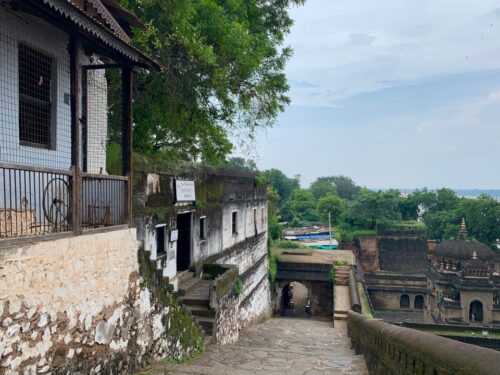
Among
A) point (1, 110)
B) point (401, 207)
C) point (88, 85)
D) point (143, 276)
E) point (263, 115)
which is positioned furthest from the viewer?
point (401, 207)

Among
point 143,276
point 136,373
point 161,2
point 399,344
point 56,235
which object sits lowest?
point 136,373

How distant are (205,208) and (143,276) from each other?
20.0 ft

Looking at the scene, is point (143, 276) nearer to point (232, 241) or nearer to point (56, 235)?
point (56, 235)

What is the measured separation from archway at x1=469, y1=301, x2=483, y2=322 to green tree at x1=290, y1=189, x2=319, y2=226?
39.4m

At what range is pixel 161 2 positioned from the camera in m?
10.6

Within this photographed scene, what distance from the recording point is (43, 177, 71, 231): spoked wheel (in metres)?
5.20

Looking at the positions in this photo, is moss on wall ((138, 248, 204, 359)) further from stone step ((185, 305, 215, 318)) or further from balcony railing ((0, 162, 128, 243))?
balcony railing ((0, 162, 128, 243))

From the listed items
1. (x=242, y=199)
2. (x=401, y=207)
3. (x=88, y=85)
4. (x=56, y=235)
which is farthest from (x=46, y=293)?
(x=401, y=207)

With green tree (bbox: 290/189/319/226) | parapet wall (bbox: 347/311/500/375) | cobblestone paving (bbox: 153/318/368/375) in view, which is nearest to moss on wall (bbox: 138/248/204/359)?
cobblestone paving (bbox: 153/318/368/375)

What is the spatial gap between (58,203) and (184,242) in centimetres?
660

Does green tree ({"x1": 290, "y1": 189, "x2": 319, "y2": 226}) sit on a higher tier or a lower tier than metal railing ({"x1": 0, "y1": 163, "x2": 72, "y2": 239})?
lower

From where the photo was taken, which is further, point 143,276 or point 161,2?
point 161,2

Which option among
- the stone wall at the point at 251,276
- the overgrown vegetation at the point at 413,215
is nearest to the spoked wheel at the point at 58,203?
the stone wall at the point at 251,276

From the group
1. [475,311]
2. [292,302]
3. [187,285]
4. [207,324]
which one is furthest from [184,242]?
[475,311]
